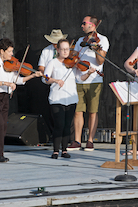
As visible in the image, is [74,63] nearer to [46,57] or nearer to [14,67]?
[14,67]

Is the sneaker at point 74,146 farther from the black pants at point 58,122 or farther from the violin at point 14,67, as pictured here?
the violin at point 14,67

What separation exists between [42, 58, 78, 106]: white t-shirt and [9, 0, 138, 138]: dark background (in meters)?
1.76

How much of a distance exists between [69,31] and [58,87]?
7.27 feet

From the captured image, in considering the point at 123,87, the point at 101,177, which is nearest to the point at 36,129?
the point at 123,87

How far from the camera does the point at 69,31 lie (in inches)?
246

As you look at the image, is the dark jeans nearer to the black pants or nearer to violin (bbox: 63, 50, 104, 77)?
the black pants

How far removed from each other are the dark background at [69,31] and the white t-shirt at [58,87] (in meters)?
1.76

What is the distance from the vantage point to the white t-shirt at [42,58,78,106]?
4251mm

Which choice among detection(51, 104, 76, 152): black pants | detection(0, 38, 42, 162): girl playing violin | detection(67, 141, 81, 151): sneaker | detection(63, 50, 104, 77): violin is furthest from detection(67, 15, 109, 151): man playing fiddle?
detection(0, 38, 42, 162): girl playing violin

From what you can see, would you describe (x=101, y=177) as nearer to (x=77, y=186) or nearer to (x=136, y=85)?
(x=77, y=186)

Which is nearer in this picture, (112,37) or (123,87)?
(123,87)

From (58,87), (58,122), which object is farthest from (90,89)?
(58,122)

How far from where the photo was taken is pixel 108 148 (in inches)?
209

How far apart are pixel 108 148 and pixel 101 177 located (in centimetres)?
233
